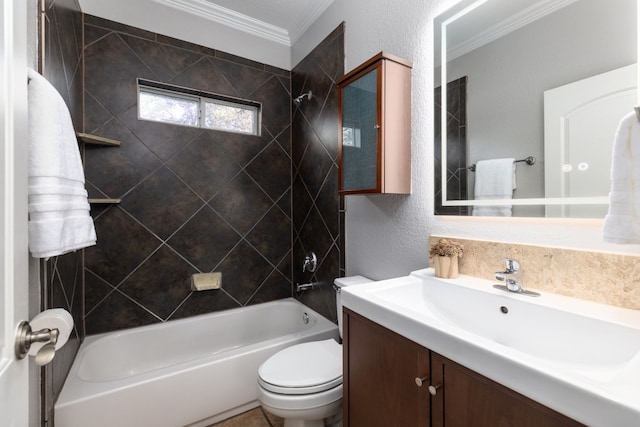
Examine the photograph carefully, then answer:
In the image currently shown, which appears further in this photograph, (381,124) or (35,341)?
(381,124)

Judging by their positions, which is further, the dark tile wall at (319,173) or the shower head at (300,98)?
the shower head at (300,98)

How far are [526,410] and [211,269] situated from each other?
2216mm

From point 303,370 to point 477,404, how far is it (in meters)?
0.96

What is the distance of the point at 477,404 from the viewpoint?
2.20 feet

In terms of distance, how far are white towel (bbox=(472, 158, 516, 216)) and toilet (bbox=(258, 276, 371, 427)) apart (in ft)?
3.40

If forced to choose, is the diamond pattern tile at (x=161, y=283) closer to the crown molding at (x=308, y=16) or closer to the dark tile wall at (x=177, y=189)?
the dark tile wall at (x=177, y=189)

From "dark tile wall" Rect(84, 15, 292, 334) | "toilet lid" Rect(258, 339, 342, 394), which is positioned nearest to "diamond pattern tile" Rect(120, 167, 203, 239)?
"dark tile wall" Rect(84, 15, 292, 334)

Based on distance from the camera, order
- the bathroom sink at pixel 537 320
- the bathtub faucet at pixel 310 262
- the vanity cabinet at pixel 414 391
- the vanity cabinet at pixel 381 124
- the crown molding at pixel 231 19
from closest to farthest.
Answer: the vanity cabinet at pixel 414 391, the bathroom sink at pixel 537 320, the vanity cabinet at pixel 381 124, the crown molding at pixel 231 19, the bathtub faucet at pixel 310 262

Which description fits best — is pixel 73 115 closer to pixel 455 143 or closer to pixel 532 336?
pixel 455 143

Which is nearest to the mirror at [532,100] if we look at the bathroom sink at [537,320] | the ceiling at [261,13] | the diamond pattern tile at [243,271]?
the bathroom sink at [537,320]

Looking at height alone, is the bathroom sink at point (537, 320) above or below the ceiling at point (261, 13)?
below

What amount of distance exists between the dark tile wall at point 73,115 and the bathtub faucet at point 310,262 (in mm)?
1521

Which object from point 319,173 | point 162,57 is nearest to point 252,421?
point 319,173

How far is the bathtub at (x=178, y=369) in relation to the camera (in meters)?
1.42
